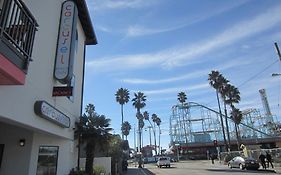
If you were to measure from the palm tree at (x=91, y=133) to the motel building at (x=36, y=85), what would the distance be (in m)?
1.10

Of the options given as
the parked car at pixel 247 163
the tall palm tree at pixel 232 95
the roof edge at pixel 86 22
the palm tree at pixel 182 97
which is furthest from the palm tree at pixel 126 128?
the roof edge at pixel 86 22

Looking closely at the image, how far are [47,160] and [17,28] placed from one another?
9.03m

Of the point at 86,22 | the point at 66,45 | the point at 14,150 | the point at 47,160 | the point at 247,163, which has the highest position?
the point at 86,22

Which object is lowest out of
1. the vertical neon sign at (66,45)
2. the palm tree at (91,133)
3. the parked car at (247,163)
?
the parked car at (247,163)

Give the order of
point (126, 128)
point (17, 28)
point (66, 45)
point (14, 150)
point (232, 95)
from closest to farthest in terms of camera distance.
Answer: point (17, 28) < point (14, 150) < point (66, 45) < point (232, 95) < point (126, 128)

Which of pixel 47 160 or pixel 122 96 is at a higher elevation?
pixel 122 96

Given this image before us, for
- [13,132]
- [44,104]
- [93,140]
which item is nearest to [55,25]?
[44,104]

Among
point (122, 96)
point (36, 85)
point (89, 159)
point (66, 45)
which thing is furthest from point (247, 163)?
point (122, 96)

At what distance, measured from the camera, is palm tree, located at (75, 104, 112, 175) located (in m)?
19.1

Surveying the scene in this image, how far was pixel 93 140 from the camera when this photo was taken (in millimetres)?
20078

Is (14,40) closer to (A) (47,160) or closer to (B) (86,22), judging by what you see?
(A) (47,160)

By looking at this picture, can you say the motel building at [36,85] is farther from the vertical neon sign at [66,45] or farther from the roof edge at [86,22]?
the roof edge at [86,22]

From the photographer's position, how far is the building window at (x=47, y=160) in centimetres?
1389

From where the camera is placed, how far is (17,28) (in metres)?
7.51
